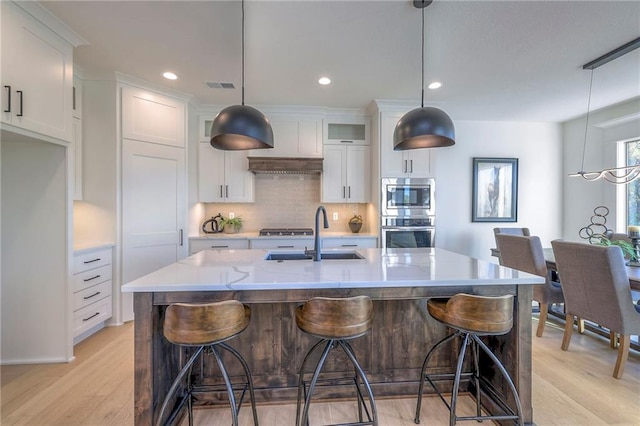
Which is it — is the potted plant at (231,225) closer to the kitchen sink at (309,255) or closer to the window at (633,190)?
the kitchen sink at (309,255)

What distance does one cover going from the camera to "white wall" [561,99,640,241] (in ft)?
13.0

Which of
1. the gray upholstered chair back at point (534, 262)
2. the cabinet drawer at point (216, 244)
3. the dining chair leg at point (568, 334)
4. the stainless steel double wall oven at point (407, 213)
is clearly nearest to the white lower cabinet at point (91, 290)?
the cabinet drawer at point (216, 244)

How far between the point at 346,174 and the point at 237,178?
5.11ft

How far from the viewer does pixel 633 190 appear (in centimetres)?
396

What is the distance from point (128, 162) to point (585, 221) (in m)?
6.39

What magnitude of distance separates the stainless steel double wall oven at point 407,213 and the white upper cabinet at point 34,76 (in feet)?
11.1

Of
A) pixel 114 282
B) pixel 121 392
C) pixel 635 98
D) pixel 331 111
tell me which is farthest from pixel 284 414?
pixel 635 98

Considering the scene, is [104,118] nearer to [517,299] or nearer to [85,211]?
[85,211]

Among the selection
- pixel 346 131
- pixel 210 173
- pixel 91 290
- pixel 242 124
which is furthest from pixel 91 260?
pixel 346 131

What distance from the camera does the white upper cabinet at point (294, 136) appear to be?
413cm

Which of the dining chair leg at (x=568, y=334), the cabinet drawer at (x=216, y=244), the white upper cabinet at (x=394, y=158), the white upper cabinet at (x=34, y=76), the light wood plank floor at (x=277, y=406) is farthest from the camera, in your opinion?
the white upper cabinet at (x=394, y=158)

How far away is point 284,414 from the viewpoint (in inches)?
72.4

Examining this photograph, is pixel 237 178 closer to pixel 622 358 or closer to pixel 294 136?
pixel 294 136

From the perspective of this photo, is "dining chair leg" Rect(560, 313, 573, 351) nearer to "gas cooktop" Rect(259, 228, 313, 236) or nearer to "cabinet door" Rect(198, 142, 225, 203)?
"gas cooktop" Rect(259, 228, 313, 236)
